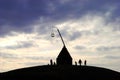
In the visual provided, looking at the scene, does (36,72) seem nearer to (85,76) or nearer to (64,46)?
(85,76)

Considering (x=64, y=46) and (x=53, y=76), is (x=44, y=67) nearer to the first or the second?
(x=53, y=76)

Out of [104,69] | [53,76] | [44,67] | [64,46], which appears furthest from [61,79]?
[64,46]

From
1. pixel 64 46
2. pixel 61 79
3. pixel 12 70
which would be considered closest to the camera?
pixel 61 79

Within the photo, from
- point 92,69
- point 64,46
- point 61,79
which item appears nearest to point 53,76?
point 61,79

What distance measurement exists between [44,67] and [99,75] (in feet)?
31.0

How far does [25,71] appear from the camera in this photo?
2496 inches

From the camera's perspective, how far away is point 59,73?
202ft

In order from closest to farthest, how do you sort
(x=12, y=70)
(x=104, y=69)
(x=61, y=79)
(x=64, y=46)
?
(x=61, y=79) → (x=12, y=70) → (x=104, y=69) → (x=64, y=46)

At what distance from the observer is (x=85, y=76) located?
62938 millimetres

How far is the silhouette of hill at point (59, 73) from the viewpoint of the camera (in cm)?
6059

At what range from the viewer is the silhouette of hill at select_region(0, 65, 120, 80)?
6059cm

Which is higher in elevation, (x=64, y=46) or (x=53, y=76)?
(x=64, y=46)

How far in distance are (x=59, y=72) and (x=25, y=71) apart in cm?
576

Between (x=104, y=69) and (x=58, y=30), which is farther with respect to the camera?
(x=58, y=30)
